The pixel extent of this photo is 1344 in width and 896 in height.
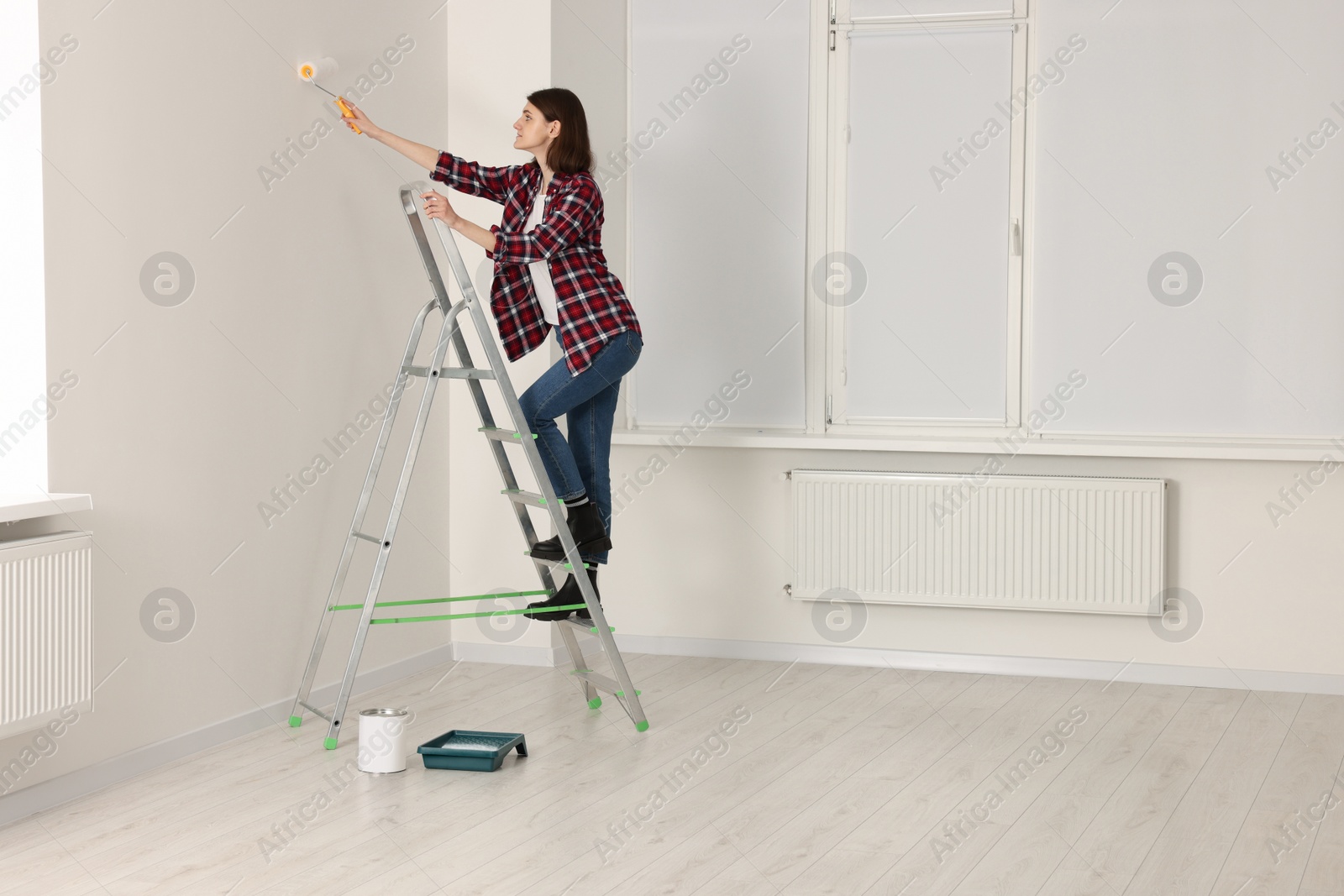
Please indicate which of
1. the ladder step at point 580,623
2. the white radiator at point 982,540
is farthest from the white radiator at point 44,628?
the white radiator at point 982,540

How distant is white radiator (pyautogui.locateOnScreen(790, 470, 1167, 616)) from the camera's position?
12.4 ft

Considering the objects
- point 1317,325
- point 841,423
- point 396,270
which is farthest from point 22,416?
point 1317,325

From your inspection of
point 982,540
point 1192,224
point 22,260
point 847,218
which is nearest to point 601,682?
point 982,540

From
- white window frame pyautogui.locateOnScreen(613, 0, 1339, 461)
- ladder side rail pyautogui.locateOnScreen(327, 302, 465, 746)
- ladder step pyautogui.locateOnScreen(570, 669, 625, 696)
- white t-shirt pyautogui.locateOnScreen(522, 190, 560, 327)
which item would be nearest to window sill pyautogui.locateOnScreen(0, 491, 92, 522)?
ladder side rail pyautogui.locateOnScreen(327, 302, 465, 746)

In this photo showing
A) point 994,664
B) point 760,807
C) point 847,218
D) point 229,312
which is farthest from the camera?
point 847,218

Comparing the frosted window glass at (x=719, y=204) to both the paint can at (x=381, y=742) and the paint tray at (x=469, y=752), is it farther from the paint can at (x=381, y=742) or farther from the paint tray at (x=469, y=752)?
the paint can at (x=381, y=742)

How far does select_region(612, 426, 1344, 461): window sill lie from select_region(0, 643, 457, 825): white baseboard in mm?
1307

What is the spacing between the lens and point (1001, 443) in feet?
12.8

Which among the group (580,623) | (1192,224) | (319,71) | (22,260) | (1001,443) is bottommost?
(580,623)

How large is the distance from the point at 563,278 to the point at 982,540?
1707 mm

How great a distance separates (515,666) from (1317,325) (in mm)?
2840

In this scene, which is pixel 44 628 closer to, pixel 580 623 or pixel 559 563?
pixel 559 563

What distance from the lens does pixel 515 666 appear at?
4082mm

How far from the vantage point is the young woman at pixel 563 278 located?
122 inches
